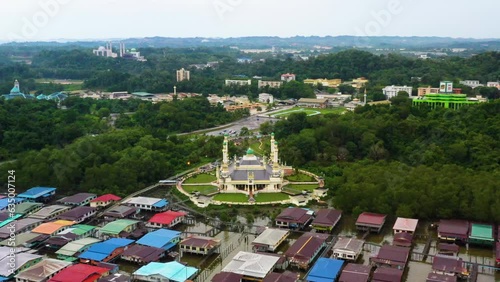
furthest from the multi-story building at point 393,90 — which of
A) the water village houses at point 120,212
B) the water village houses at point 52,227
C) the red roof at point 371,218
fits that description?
the water village houses at point 52,227

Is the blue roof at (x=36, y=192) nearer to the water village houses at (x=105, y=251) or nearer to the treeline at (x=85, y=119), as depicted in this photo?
the water village houses at (x=105, y=251)

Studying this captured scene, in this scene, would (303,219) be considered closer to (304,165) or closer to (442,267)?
(442,267)

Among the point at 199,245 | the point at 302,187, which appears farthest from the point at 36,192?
the point at 302,187

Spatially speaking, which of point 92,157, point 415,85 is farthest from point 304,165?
point 415,85

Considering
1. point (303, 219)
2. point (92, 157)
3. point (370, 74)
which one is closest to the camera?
point (303, 219)

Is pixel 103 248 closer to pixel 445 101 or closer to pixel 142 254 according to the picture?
pixel 142 254

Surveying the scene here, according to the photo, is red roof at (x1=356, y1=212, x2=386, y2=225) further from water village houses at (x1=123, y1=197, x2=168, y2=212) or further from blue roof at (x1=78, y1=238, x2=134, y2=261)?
blue roof at (x1=78, y1=238, x2=134, y2=261)

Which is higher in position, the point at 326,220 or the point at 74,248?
the point at 326,220

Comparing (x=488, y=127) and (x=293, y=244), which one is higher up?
(x=488, y=127)
